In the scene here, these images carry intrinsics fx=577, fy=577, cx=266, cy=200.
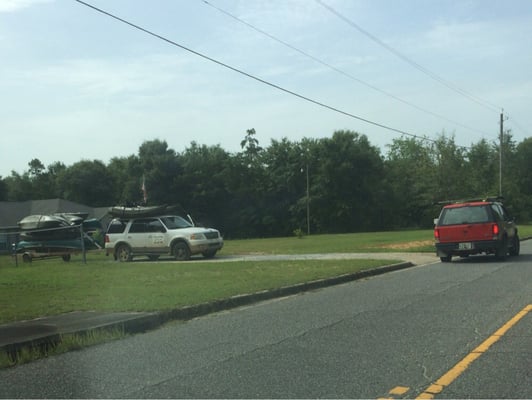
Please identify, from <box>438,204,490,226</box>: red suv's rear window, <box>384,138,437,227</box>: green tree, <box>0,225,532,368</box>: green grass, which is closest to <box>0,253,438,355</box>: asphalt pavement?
<box>0,225,532,368</box>: green grass

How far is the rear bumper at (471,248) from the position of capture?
17.3 m

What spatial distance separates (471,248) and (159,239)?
38.1 feet

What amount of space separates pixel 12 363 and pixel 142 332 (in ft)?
6.87

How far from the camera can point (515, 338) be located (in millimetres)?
7113

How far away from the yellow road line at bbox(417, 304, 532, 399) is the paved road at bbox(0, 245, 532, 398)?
2 cm

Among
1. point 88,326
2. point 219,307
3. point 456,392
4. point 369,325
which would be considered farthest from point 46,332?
point 456,392

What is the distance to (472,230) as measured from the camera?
57.5 ft

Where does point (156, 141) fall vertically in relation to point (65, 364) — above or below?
above

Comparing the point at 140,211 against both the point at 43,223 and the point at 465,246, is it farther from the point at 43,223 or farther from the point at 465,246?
the point at 465,246

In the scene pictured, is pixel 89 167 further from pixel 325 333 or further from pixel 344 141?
pixel 325 333

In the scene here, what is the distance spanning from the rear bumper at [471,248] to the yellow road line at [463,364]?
945 cm

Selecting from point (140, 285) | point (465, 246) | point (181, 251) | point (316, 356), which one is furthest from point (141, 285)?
point (465, 246)

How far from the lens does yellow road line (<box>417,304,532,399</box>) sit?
5148 mm

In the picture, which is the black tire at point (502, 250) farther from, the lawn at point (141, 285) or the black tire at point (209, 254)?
the black tire at point (209, 254)
